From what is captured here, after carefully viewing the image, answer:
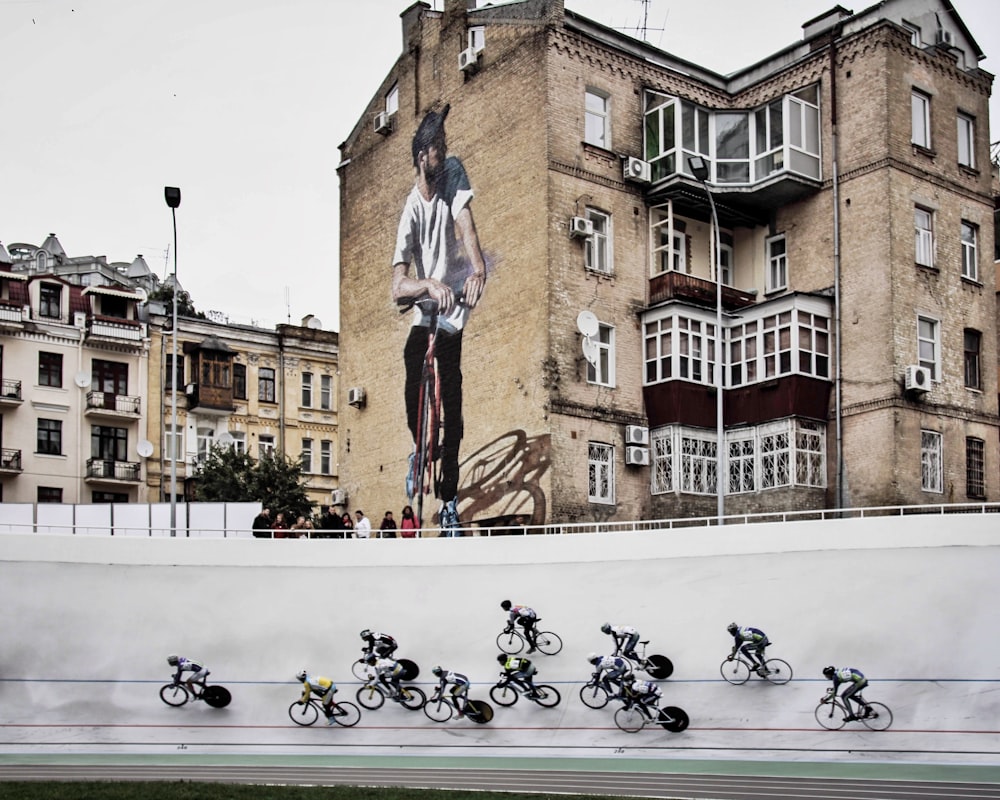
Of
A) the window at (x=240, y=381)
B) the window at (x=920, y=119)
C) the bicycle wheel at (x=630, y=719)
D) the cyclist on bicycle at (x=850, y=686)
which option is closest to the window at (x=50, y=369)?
the window at (x=240, y=381)

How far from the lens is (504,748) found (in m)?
22.5

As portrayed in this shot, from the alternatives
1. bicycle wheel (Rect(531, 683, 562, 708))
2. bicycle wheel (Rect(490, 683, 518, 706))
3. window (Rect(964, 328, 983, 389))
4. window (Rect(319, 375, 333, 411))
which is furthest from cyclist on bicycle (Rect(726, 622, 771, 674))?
window (Rect(319, 375, 333, 411))

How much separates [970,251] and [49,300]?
1327 inches

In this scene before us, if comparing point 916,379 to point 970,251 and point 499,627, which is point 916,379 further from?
point 499,627

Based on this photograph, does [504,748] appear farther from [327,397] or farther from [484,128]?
[327,397]

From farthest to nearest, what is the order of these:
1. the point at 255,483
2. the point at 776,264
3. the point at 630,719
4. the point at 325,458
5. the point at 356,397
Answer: the point at 325,458 < the point at 255,483 < the point at 356,397 < the point at 776,264 < the point at 630,719

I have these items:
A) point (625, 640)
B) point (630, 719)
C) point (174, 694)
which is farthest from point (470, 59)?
point (630, 719)

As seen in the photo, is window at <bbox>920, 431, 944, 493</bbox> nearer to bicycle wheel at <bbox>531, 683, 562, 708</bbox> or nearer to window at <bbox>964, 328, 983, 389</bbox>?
window at <bbox>964, 328, 983, 389</bbox>

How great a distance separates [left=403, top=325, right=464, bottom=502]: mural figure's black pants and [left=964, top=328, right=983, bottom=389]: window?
13728mm

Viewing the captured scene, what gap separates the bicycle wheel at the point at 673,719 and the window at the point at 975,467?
1609 centimetres

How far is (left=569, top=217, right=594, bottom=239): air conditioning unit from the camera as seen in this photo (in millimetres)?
34656

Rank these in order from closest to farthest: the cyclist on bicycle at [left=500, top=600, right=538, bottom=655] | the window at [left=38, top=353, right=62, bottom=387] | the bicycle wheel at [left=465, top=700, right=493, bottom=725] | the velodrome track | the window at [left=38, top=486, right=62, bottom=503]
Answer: the velodrome track, the bicycle wheel at [left=465, top=700, right=493, bottom=725], the cyclist on bicycle at [left=500, top=600, right=538, bottom=655], the window at [left=38, top=486, right=62, bottom=503], the window at [left=38, top=353, right=62, bottom=387]

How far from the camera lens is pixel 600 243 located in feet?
118

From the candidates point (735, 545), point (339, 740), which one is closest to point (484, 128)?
point (735, 545)
